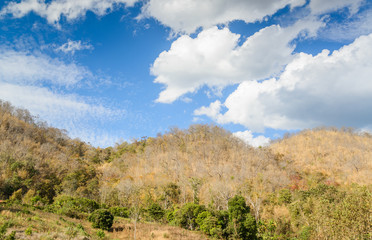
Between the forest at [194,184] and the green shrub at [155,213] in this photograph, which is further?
the green shrub at [155,213]

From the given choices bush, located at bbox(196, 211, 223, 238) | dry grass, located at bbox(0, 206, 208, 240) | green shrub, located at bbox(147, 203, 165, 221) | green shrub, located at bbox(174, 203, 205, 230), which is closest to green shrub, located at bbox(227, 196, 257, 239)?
bush, located at bbox(196, 211, 223, 238)

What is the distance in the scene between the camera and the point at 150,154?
66.7 meters

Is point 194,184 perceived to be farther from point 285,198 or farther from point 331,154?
point 331,154

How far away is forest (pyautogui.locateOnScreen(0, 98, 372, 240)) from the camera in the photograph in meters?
16.1

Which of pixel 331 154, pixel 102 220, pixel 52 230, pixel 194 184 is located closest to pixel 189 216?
pixel 102 220

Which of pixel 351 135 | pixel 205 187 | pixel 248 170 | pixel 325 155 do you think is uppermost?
pixel 351 135

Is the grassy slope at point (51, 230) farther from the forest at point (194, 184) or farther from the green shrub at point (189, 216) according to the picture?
the green shrub at point (189, 216)

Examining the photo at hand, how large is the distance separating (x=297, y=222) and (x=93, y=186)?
34.6 metres

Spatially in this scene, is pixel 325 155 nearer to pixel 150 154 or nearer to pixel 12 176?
pixel 150 154

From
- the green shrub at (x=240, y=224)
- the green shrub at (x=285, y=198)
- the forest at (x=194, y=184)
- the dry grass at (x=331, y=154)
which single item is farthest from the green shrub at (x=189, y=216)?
the dry grass at (x=331, y=154)

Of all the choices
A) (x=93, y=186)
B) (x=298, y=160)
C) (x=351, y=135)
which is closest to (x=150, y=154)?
(x=93, y=186)

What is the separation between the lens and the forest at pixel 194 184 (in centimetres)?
1613

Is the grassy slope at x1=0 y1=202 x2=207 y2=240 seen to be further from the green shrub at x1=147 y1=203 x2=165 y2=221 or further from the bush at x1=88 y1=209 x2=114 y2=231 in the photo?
the green shrub at x1=147 y1=203 x2=165 y2=221

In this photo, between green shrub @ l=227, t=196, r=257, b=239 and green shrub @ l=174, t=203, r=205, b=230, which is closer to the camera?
green shrub @ l=227, t=196, r=257, b=239
